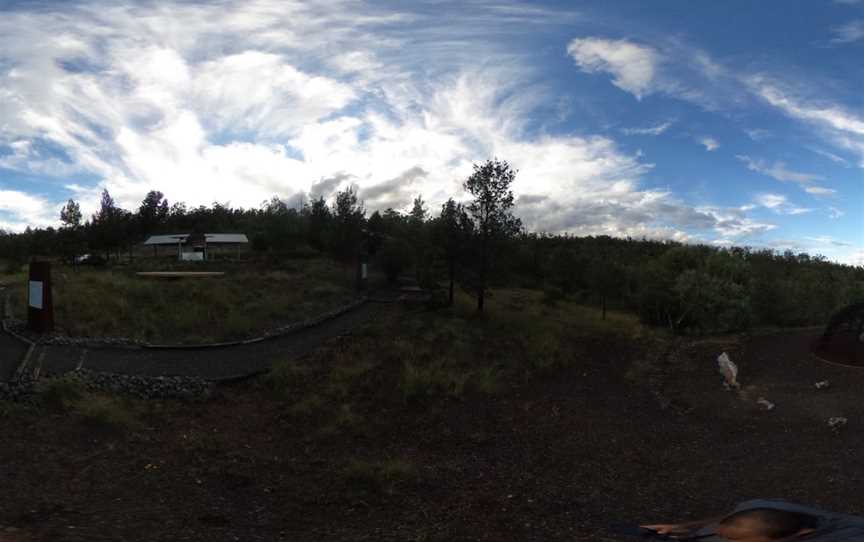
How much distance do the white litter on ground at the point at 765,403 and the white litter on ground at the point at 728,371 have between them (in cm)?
102

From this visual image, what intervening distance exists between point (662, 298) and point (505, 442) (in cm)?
1473

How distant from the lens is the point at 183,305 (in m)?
18.3

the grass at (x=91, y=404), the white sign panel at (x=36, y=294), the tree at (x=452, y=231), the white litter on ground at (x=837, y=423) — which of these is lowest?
the white litter on ground at (x=837, y=423)

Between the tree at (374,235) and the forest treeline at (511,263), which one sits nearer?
the forest treeline at (511,263)

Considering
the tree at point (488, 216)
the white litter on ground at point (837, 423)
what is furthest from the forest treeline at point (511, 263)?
the white litter on ground at point (837, 423)

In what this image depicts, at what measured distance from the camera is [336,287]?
24.6 meters

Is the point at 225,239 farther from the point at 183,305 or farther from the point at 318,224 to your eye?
the point at 183,305

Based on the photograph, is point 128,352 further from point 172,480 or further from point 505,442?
point 505,442

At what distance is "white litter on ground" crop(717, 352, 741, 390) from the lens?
11.6 meters

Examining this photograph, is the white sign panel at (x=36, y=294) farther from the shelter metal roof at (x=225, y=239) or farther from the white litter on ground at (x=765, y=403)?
the shelter metal roof at (x=225, y=239)

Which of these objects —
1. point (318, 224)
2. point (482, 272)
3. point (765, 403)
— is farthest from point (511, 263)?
point (318, 224)

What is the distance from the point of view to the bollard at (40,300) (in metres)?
12.8

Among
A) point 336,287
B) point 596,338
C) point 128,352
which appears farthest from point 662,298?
point 128,352

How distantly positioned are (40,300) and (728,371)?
620 inches
